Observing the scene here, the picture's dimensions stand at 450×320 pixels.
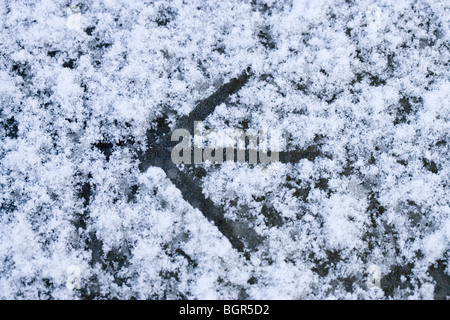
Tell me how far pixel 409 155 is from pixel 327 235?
0.38m

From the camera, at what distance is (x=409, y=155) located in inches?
41.1

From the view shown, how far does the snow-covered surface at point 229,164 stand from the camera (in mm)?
985

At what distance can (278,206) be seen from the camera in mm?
1022

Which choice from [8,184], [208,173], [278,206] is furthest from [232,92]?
[8,184]

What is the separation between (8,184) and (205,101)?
698 millimetres

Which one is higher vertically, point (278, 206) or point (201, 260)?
point (278, 206)

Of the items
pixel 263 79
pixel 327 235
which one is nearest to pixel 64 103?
pixel 263 79

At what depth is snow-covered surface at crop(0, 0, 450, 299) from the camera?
3.23ft

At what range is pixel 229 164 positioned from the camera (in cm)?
104
